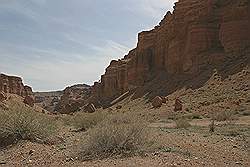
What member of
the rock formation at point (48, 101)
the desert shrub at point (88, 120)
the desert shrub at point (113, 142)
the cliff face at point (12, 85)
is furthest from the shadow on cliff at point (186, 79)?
the rock formation at point (48, 101)

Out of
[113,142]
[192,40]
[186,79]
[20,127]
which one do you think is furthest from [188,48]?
[113,142]

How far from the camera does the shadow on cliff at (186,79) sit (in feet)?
155

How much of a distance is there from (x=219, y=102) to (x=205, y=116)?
5104mm

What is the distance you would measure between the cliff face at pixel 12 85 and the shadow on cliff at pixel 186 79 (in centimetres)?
3787

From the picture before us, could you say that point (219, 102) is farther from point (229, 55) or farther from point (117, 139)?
point (117, 139)

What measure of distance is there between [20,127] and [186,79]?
1650 inches

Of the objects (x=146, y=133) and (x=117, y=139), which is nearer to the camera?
(x=117, y=139)

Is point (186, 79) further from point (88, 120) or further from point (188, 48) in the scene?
point (88, 120)

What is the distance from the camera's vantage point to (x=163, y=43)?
6669 centimetres

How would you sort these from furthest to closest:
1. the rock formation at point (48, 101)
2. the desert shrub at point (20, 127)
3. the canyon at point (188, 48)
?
the rock formation at point (48, 101), the canyon at point (188, 48), the desert shrub at point (20, 127)

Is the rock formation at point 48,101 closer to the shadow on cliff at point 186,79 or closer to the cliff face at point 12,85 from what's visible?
the cliff face at point 12,85

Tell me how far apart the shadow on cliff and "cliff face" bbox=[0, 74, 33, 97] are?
3787 cm

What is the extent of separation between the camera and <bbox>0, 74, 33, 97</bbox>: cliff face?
8938 centimetres

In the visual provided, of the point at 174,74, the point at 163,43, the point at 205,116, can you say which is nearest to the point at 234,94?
the point at 205,116
